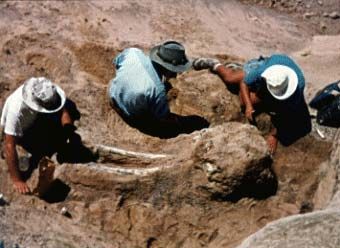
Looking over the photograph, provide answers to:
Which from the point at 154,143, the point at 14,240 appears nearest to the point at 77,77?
the point at 154,143

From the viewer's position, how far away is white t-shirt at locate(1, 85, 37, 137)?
751cm

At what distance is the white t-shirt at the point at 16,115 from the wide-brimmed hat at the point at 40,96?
10 centimetres

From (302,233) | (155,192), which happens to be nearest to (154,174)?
(155,192)

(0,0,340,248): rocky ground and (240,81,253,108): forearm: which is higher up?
(240,81,253,108): forearm

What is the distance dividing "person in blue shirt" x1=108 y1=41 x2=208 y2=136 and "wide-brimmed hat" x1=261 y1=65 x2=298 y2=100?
2.47 ft

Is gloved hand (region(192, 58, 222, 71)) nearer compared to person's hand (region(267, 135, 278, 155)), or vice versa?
person's hand (region(267, 135, 278, 155))

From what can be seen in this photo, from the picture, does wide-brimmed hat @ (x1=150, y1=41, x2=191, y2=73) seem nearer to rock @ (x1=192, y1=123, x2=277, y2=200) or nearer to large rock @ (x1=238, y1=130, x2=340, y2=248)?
rock @ (x1=192, y1=123, x2=277, y2=200)

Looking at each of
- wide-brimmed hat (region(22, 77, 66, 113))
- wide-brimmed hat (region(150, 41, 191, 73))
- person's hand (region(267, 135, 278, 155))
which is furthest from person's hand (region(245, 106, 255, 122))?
wide-brimmed hat (region(22, 77, 66, 113))

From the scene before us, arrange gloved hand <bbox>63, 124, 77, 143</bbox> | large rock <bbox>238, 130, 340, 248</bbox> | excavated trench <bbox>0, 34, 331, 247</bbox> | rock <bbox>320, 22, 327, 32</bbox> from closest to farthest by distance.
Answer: large rock <bbox>238, 130, 340, 248</bbox>, excavated trench <bbox>0, 34, 331, 247</bbox>, gloved hand <bbox>63, 124, 77, 143</bbox>, rock <bbox>320, 22, 327, 32</bbox>

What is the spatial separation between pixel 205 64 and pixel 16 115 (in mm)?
2370

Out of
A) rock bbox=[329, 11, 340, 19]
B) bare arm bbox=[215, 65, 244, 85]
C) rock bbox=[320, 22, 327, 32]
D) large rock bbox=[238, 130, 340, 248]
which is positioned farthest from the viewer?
rock bbox=[329, 11, 340, 19]

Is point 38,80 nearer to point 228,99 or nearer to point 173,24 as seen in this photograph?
point 228,99

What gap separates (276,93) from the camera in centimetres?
804

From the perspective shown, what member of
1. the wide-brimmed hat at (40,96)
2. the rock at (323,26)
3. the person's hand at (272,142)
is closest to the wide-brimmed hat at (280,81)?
the person's hand at (272,142)
